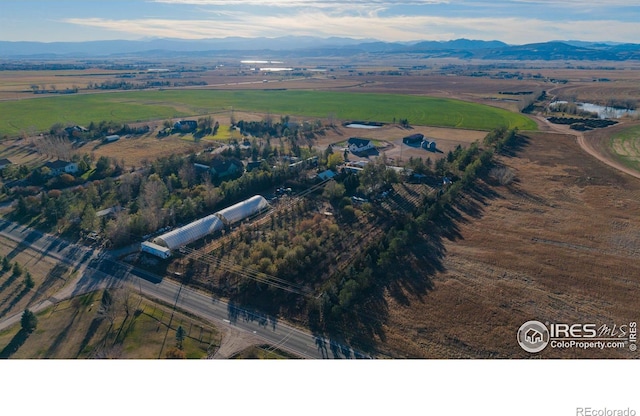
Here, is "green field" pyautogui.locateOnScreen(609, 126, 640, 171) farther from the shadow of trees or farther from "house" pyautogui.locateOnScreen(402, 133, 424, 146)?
the shadow of trees

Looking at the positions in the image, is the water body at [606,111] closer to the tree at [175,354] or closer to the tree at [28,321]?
the tree at [175,354]

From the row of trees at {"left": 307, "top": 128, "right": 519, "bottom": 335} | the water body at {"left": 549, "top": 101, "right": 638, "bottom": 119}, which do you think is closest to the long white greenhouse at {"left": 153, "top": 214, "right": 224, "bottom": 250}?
the row of trees at {"left": 307, "top": 128, "right": 519, "bottom": 335}

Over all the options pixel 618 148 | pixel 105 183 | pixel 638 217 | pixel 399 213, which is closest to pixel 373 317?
pixel 399 213

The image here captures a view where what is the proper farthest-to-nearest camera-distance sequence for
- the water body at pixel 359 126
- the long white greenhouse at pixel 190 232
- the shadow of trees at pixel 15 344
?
the water body at pixel 359 126 → the long white greenhouse at pixel 190 232 → the shadow of trees at pixel 15 344

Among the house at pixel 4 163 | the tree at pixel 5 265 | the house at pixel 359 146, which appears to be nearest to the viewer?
the tree at pixel 5 265

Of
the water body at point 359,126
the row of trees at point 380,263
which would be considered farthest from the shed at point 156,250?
the water body at point 359,126

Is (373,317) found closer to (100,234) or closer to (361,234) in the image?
(361,234)
